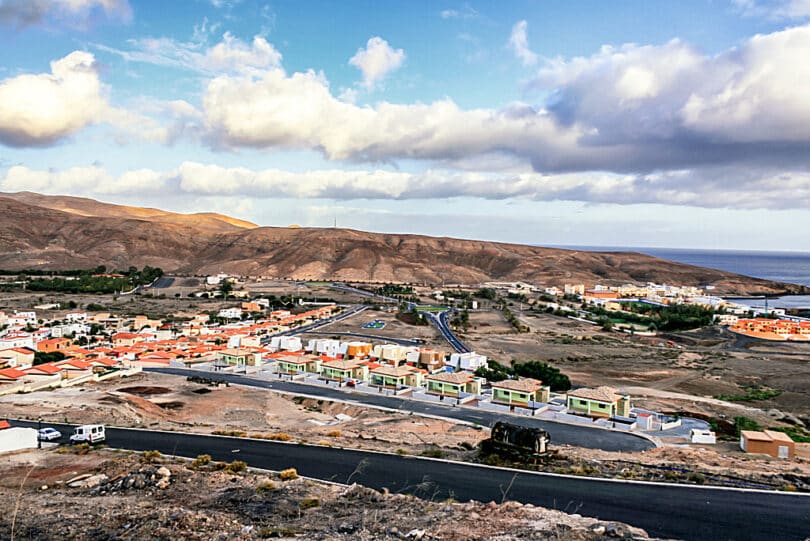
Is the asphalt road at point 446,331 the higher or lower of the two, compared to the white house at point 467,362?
lower

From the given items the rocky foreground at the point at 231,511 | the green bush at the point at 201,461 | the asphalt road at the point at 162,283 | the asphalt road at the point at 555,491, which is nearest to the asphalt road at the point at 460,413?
the asphalt road at the point at 555,491

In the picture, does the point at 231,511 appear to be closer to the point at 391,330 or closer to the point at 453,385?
the point at 453,385

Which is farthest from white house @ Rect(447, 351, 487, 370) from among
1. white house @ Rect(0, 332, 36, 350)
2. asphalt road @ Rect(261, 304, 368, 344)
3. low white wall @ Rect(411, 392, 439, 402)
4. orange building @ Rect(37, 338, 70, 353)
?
white house @ Rect(0, 332, 36, 350)

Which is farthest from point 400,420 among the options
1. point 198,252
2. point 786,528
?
point 198,252

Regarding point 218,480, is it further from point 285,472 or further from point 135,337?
point 135,337

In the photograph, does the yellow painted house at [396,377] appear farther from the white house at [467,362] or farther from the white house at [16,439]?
the white house at [16,439]

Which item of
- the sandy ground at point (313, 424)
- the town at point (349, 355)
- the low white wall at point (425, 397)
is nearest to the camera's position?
the sandy ground at point (313, 424)
